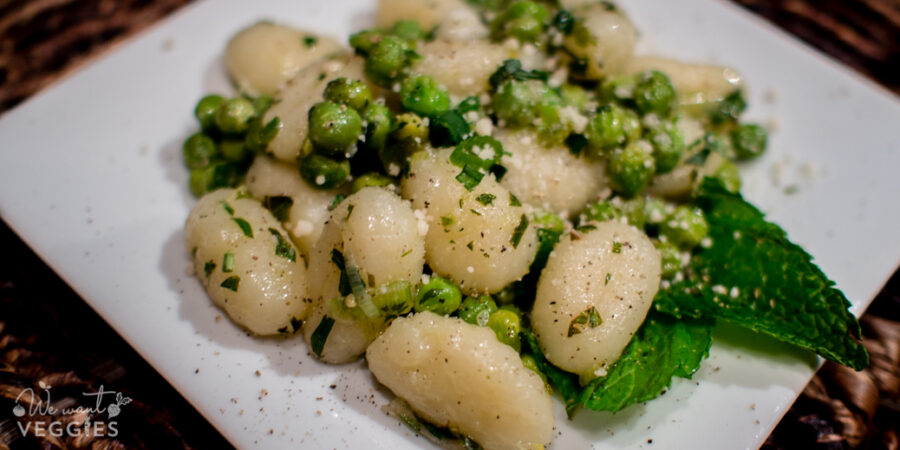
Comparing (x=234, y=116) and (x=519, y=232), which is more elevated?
(x=234, y=116)

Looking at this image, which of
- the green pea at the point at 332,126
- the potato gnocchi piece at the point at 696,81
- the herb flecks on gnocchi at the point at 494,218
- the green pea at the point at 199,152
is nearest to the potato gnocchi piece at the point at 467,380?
the herb flecks on gnocchi at the point at 494,218

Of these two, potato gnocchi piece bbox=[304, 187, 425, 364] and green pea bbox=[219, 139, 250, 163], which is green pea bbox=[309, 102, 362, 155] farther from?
green pea bbox=[219, 139, 250, 163]

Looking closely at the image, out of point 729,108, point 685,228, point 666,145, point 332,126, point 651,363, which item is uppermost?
point 332,126

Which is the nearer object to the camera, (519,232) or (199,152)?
(519,232)

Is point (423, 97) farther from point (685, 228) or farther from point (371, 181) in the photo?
point (685, 228)

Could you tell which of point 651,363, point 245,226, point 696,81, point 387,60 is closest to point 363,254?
point 245,226

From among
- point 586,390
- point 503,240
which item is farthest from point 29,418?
point 586,390

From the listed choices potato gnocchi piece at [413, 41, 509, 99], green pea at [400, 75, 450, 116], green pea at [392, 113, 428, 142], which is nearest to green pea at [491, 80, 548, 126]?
potato gnocchi piece at [413, 41, 509, 99]
